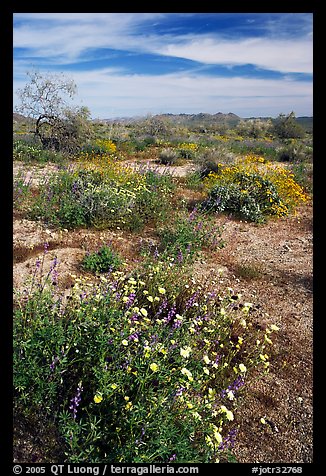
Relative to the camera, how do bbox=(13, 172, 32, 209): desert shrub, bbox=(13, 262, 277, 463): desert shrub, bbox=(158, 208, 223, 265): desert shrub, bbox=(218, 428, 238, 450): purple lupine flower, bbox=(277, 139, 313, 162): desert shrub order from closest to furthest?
bbox=(13, 262, 277, 463): desert shrub, bbox=(218, 428, 238, 450): purple lupine flower, bbox=(158, 208, 223, 265): desert shrub, bbox=(13, 172, 32, 209): desert shrub, bbox=(277, 139, 313, 162): desert shrub

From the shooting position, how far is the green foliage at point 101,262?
4.52 m

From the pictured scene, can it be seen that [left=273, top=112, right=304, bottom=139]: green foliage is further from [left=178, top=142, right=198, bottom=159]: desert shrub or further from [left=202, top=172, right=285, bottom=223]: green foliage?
[left=202, top=172, right=285, bottom=223]: green foliage

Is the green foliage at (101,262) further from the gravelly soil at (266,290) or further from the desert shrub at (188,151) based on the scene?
the desert shrub at (188,151)

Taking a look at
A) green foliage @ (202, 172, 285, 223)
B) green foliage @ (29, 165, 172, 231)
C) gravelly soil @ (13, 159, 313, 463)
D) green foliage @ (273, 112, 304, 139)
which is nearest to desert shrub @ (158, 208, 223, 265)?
gravelly soil @ (13, 159, 313, 463)

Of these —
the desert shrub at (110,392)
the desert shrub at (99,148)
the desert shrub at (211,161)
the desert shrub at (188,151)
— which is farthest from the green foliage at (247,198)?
the desert shrub at (188,151)

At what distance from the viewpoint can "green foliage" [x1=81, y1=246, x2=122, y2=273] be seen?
4.52 m

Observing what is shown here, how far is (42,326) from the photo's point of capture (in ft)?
8.38

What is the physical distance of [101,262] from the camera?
459cm

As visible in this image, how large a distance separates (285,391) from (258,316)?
43.7 inches

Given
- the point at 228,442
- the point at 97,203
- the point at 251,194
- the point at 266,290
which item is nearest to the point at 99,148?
the point at 251,194

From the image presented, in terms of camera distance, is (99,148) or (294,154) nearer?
(99,148)

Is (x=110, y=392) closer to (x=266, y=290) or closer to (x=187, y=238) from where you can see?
(x=266, y=290)
